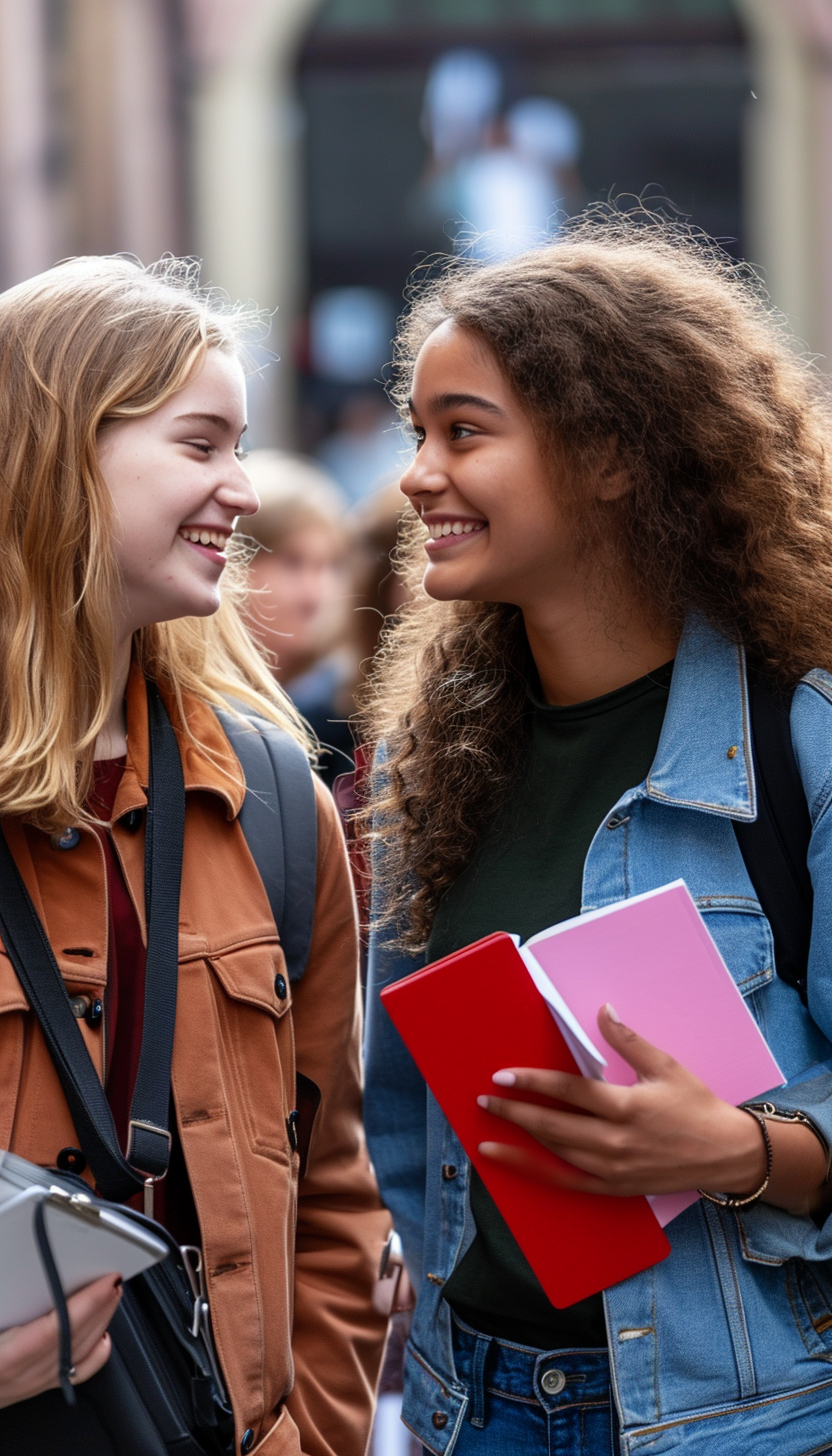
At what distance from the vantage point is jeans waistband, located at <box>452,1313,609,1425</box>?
200 cm

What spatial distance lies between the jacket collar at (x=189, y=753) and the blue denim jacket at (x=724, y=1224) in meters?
0.55

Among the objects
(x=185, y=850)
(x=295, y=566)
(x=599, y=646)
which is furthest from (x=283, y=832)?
(x=295, y=566)

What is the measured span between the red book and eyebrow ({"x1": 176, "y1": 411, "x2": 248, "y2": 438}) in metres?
0.87

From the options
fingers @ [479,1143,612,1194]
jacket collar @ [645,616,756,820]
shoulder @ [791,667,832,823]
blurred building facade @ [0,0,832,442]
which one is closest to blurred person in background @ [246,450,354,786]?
jacket collar @ [645,616,756,820]

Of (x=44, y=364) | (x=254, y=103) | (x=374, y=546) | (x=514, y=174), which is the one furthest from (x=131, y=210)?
(x=44, y=364)

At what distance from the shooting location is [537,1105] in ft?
6.20

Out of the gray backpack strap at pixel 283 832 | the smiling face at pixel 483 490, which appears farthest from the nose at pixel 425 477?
the gray backpack strap at pixel 283 832

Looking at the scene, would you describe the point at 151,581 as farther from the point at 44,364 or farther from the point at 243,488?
the point at 44,364

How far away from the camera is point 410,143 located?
1070 cm

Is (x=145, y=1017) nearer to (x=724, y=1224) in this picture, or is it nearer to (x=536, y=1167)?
(x=536, y=1167)

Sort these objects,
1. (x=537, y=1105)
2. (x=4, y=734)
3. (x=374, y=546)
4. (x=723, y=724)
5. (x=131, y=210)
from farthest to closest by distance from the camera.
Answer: (x=131, y=210), (x=374, y=546), (x=4, y=734), (x=723, y=724), (x=537, y=1105)

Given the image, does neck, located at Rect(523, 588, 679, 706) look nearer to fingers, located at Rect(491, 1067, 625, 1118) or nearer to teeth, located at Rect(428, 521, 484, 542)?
teeth, located at Rect(428, 521, 484, 542)

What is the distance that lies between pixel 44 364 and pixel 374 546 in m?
1.86

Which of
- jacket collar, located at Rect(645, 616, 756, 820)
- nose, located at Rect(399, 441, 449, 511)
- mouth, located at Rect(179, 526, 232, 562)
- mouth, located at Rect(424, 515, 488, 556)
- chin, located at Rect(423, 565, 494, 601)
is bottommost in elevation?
jacket collar, located at Rect(645, 616, 756, 820)
